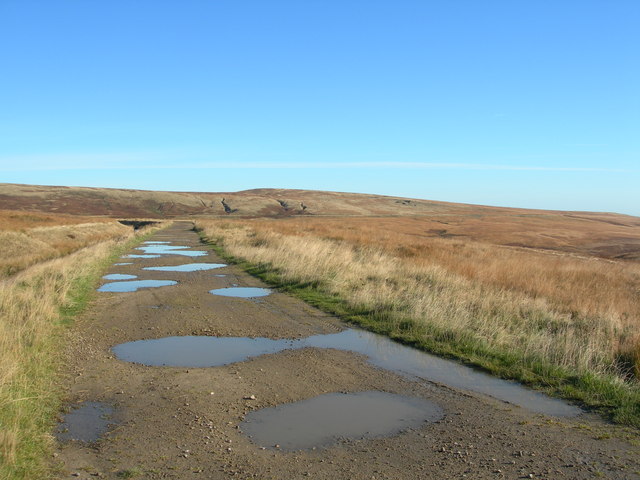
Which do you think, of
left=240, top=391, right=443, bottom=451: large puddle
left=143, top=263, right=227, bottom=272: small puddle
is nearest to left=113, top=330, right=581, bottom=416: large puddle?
left=240, top=391, right=443, bottom=451: large puddle

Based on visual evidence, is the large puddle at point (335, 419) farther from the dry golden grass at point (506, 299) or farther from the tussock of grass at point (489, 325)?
the dry golden grass at point (506, 299)

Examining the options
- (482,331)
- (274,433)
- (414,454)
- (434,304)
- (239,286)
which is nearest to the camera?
(414,454)

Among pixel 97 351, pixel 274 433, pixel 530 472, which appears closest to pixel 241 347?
pixel 97 351

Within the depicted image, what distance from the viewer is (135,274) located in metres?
17.4

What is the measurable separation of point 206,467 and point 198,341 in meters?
4.73

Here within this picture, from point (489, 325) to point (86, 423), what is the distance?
7102 mm

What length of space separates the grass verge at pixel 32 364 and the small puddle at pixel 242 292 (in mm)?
3301

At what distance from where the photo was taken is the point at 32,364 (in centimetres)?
645

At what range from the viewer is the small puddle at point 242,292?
44.5 feet

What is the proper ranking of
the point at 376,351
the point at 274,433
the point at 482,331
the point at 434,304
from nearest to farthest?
the point at 274,433
the point at 376,351
the point at 482,331
the point at 434,304

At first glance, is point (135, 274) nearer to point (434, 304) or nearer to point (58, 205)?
point (434, 304)

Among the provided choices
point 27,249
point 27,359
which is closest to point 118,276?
point 27,359

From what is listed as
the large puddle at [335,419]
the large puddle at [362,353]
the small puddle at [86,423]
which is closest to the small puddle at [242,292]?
the large puddle at [362,353]

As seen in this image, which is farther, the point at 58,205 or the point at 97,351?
the point at 58,205
